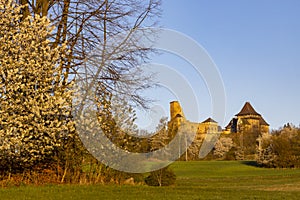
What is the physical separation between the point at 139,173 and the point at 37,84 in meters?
6.07

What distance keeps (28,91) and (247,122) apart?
92.2m

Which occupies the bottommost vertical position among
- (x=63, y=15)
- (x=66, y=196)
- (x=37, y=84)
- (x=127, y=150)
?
(x=66, y=196)

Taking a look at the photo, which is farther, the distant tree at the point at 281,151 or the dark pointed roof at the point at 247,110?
the dark pointed roof at the point at 247,110

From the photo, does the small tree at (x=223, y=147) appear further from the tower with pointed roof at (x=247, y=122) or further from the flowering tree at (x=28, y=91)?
the flowering tree at (x=28, y=91)

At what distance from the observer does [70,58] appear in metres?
15.6

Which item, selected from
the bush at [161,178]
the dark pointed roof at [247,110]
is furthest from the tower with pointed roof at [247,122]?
the bush at [161,178]

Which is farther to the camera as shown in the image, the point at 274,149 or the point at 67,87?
the point at 274,149

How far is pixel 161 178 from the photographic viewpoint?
18.9 meters

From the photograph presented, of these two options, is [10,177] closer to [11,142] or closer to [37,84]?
[11,142]

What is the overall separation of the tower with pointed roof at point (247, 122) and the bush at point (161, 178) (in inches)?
2874

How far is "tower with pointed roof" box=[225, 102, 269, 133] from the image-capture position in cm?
9475

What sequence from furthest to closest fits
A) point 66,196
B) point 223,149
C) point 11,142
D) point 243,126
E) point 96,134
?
1. point 243,126
2. point 223,149
3. point 96,134
4. point 11,142
5. point 66,196

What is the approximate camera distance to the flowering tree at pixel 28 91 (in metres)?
12.7

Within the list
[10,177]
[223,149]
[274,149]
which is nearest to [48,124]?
[10,177]
